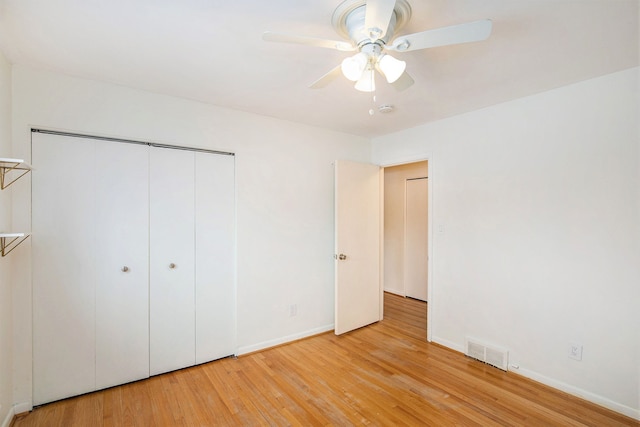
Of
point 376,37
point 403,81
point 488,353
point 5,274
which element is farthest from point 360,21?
point 488,353

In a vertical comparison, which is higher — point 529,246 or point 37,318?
point 529,246

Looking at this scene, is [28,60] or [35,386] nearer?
[28,60]

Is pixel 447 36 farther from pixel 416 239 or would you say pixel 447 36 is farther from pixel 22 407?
pixel 416 239

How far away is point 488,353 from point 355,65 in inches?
109

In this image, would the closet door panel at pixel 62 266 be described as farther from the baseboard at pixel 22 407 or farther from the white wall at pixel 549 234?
the white wall at pixel 549 234

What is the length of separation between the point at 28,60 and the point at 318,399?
3110 mm

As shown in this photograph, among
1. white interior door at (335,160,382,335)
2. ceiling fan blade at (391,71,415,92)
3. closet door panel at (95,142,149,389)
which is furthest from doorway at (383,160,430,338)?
closet door panel at (95,142,149,389)

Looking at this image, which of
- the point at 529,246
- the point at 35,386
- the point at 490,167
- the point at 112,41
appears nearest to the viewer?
the point at 112,41

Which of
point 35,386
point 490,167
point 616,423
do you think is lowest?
point 616,423

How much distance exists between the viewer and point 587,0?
1.38 metres

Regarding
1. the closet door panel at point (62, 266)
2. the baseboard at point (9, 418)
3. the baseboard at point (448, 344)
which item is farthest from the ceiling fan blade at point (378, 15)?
the baseboard at point (9, 418)

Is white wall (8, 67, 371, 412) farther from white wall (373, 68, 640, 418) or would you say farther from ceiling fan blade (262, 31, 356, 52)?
ceiling fan blade (262, 31, 356, 52)

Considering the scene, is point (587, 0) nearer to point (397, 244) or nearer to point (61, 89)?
point (61, 89)

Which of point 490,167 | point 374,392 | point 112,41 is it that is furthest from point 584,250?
point 112,41
